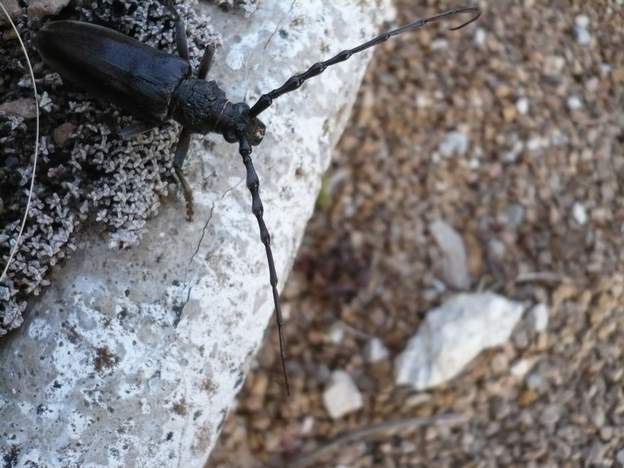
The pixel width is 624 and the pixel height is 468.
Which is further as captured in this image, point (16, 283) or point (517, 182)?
point (517, 182)

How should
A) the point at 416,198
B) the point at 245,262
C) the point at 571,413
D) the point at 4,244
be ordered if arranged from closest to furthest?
the point at 4,244
the point at 245,262
the point at 571,413
the point at 416,198

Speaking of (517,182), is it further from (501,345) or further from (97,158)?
(97,158)

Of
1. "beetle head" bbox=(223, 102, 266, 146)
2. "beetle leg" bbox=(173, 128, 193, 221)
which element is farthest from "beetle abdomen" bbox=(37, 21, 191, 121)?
"beetle head" bbox=(223, 102, 266, 146)

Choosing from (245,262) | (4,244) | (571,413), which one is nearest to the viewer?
(4,244)

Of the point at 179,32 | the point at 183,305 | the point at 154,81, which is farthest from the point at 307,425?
the point at 179,32

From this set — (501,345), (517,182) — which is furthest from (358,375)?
(517,182)

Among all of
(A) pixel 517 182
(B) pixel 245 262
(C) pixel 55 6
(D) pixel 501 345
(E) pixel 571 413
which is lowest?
(E) pixel 571 413
